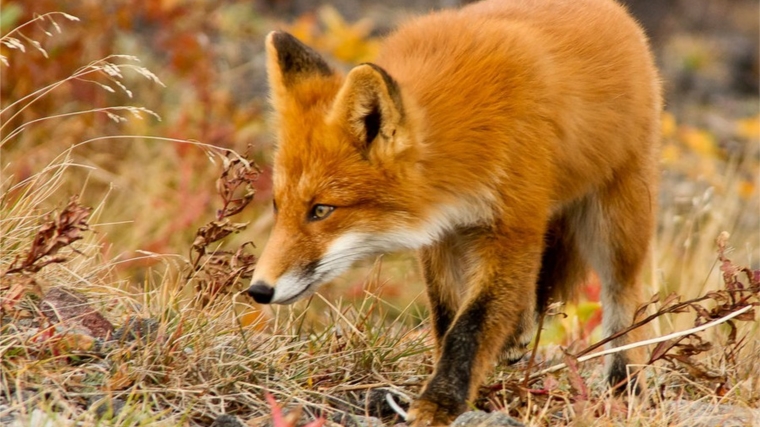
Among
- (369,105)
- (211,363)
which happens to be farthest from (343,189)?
(211,363)

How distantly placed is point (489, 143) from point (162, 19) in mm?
6047

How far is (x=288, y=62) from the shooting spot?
185 inches

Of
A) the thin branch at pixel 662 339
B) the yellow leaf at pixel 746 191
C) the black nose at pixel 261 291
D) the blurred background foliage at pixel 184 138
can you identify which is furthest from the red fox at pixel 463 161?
the yellow leaf at pixel 746 191

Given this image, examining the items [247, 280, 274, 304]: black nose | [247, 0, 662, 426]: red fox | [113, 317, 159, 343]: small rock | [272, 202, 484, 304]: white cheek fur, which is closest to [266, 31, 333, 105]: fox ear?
[247, 0, 662, 426]: red fox

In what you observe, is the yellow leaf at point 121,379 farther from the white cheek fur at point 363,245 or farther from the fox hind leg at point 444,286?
the fox hind leg at point 444,286

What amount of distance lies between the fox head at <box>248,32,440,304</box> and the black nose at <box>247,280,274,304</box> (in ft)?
0.04

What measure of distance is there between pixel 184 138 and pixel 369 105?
4852mm

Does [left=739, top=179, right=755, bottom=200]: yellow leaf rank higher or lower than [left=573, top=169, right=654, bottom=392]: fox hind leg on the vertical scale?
lower

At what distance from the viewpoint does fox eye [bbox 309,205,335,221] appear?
4.29 m

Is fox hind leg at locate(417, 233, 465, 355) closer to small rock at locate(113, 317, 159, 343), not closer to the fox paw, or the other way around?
the fox paw

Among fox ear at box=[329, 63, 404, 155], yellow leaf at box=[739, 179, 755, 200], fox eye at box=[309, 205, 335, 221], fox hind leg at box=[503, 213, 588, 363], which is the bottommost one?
yellow leaf at box=[739, 179, 755, 200]

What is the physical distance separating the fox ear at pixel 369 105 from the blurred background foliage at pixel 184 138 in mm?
2191

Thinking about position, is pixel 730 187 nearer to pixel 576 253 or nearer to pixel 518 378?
pixel 576 253

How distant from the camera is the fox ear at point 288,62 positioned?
4.68 m
